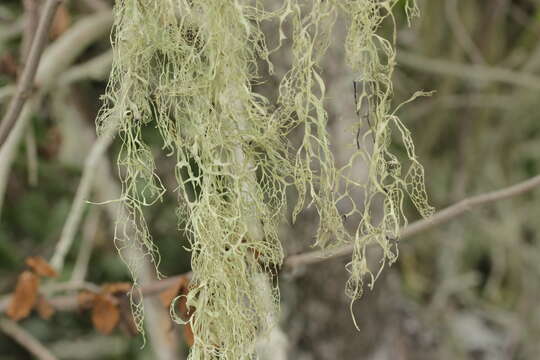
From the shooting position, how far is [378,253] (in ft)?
2.50

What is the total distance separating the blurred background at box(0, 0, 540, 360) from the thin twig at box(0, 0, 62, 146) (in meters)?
0.13

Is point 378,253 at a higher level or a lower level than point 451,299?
higher

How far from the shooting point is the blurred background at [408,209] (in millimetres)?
788

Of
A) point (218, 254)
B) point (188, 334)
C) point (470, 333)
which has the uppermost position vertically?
point (218, 254)

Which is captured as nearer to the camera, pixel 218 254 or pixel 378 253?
pixel 218 254

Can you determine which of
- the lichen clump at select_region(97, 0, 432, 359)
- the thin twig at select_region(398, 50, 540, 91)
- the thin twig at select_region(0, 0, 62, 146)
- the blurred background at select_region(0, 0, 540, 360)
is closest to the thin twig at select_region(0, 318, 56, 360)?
the blurred background at select_region(0, 0, 540, 360)

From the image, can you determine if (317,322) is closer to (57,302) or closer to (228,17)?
(57,302)

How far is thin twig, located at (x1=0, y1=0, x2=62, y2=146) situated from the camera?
52 cm

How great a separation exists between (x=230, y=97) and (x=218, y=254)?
0.33 feet

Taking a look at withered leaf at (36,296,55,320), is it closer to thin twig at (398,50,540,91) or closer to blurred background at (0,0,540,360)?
blurred background at (0,0,540,360)

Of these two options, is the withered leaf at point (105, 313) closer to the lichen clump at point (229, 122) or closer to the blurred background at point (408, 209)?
the blurred background at point (408, 209)

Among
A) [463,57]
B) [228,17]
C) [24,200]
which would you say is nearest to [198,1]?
[228,17]

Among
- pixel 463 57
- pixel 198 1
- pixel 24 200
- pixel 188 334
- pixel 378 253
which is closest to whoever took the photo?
pixel 198 1

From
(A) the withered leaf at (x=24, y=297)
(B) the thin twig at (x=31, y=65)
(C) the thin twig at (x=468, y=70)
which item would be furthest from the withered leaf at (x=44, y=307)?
(C) the thin twig at (x=468, y=70)
